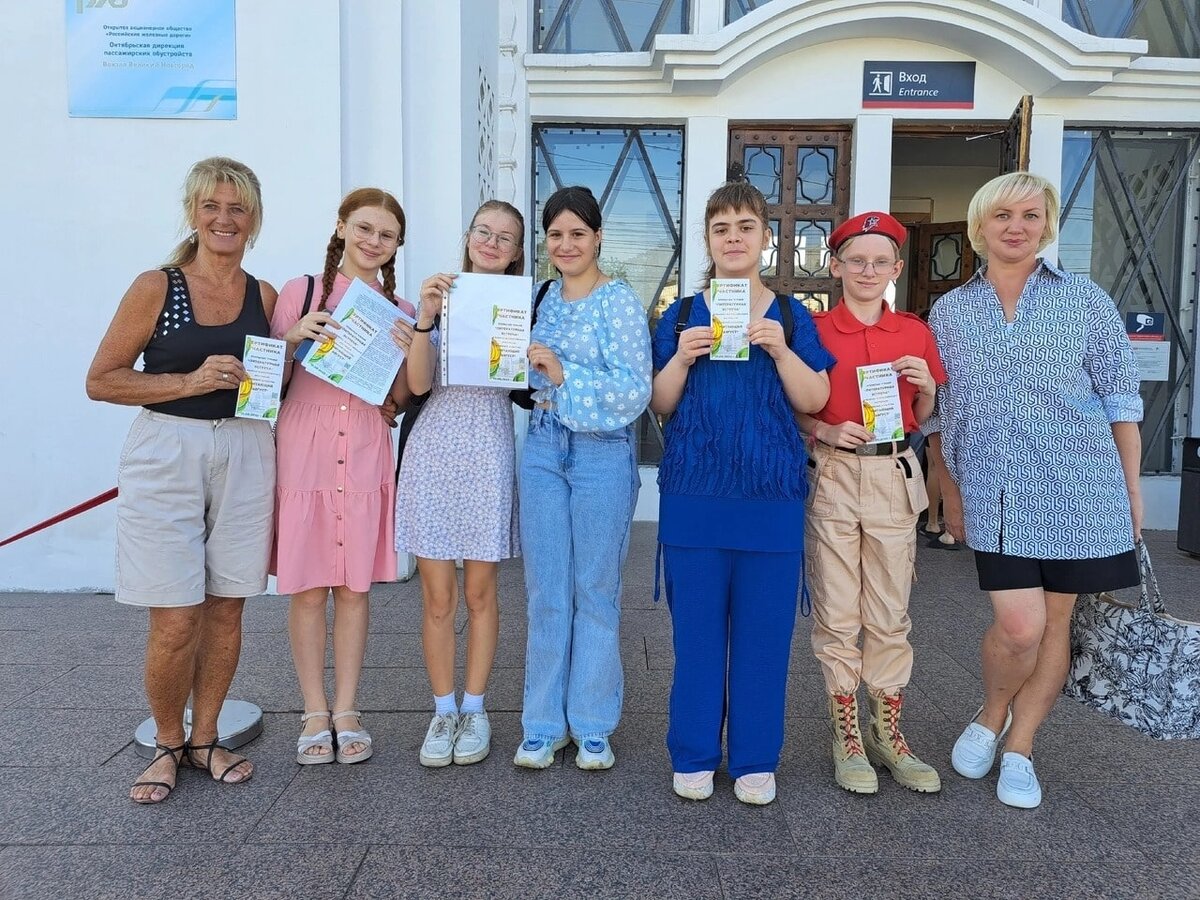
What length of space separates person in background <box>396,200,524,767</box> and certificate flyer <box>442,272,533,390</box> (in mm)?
191

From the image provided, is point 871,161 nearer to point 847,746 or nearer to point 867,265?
point 867,265

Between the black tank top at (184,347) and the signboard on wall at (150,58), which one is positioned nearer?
the black tank top at (184,347)

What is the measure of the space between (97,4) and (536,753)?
5.61 metres

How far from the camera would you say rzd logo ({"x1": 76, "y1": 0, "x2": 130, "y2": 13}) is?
533cm

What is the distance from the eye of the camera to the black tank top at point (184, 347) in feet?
9.18

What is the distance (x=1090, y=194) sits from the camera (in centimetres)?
777

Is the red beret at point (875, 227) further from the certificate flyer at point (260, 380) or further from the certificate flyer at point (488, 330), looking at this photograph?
the certificate flyer at point (260, 380)

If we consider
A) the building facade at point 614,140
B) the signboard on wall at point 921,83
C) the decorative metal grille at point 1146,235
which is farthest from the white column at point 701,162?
the decorative metal grille at point 1146,235

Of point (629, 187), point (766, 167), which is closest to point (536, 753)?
point (629, 187)

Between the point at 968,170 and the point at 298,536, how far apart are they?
37.2ft

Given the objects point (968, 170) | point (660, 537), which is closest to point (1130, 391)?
point (660, 537)

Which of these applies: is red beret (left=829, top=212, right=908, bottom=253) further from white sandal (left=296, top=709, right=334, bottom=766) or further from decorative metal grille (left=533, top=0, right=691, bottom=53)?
decorative metal grille (left=533, top=0, right=691, bottom=53)

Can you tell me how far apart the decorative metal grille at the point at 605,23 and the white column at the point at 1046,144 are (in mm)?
3363

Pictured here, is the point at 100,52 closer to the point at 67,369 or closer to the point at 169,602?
the point at 67,369
